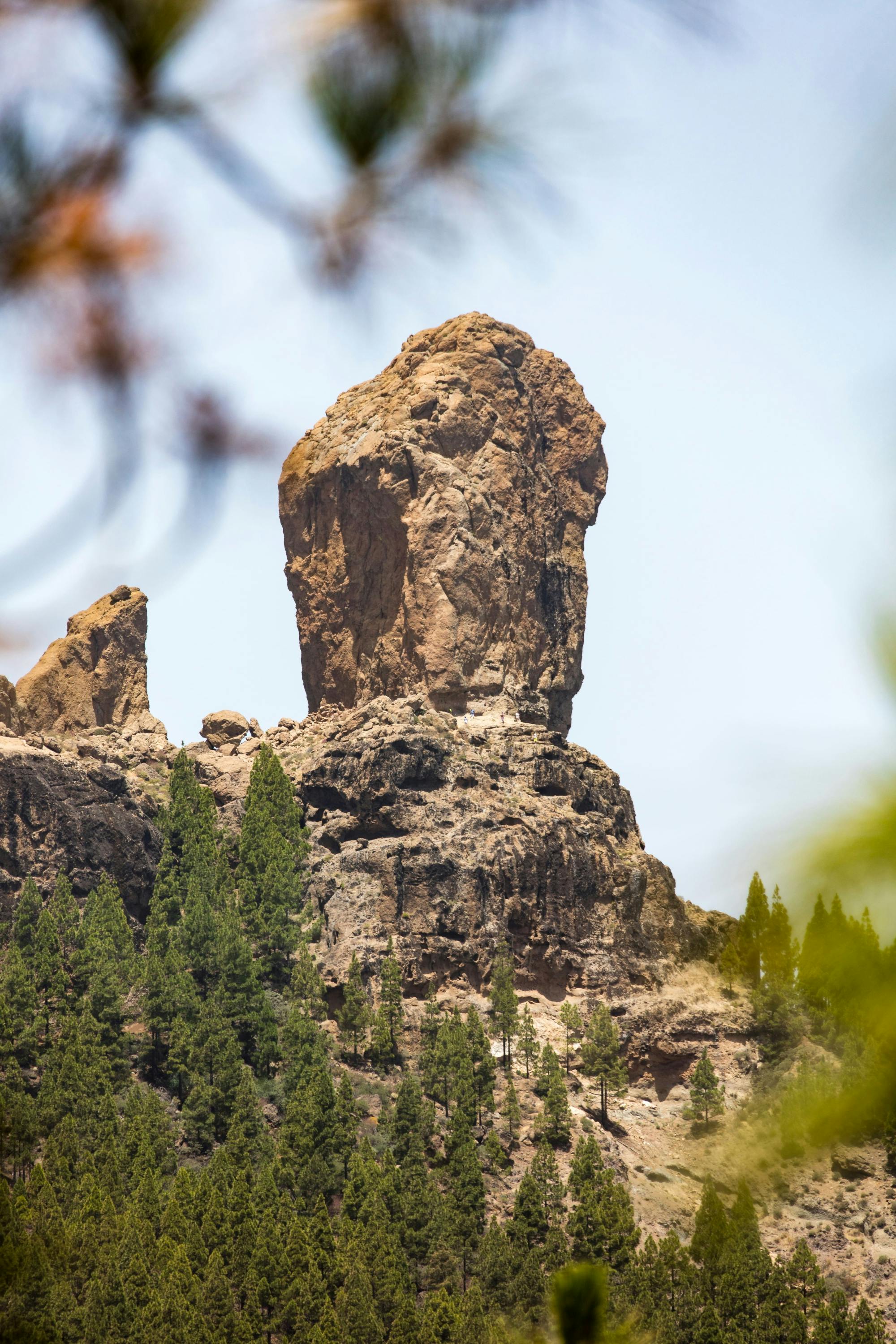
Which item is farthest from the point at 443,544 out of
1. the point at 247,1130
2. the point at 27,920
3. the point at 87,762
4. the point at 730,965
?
the point at 247,1130

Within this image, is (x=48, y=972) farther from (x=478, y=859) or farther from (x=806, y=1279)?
(x=806, y=1279)

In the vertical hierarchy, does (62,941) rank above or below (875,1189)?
above

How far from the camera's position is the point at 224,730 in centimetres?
9731

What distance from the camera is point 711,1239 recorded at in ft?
185

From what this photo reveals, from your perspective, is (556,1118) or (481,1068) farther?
(481,1068)

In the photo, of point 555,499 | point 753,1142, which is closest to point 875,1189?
point 555,499

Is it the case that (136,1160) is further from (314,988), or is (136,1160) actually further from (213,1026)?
(314,988)

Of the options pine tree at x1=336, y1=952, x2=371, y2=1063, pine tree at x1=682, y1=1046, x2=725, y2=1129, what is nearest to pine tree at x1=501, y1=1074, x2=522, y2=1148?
pine tree at x1=336, y1=952, x2=371, y2=1063

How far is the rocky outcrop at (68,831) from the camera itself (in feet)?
272

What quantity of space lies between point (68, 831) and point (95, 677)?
52.3ft

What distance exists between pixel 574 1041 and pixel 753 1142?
68.2 meters

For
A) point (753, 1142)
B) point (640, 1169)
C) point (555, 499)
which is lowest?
point (753, 1142)

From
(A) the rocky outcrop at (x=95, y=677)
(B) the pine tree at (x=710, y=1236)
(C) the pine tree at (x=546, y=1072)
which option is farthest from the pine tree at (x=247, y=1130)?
(A) the rocky outcrop at (x=95, y=677)

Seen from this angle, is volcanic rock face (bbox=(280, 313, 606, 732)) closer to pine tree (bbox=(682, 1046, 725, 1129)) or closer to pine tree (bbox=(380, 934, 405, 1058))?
pine tree (bbox=(380, 934, 405, 1058))
